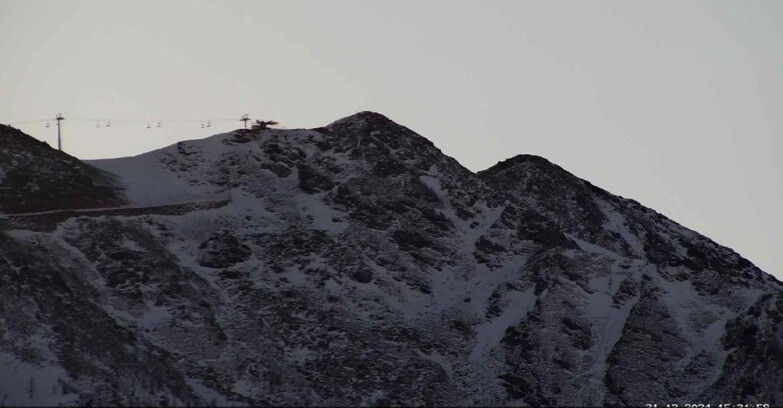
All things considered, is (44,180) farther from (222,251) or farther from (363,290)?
(363,290)

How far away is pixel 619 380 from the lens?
144 metres

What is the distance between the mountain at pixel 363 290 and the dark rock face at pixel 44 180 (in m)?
2.14

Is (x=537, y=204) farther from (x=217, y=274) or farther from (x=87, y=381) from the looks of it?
(x=87, y=381)

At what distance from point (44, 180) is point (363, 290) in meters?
24.4

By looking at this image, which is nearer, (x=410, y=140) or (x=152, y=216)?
(x=152, y=216)

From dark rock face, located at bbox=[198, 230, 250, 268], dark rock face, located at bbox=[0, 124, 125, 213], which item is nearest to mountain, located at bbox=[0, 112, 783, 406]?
dark rock face, located at bbox=[198, 230, 250, 268]

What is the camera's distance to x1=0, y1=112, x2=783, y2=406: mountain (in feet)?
452

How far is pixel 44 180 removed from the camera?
517 ft

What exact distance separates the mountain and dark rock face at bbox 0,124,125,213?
2.14 m

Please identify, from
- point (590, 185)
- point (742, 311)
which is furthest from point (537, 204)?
point (742, 311)

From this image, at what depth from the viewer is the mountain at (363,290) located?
138m

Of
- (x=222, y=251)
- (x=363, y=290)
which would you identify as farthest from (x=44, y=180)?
(x=363, y=290)

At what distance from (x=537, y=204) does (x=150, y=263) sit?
35.2 m

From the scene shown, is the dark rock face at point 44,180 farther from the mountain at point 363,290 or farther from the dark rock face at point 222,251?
the dark rock face at point 222,251
